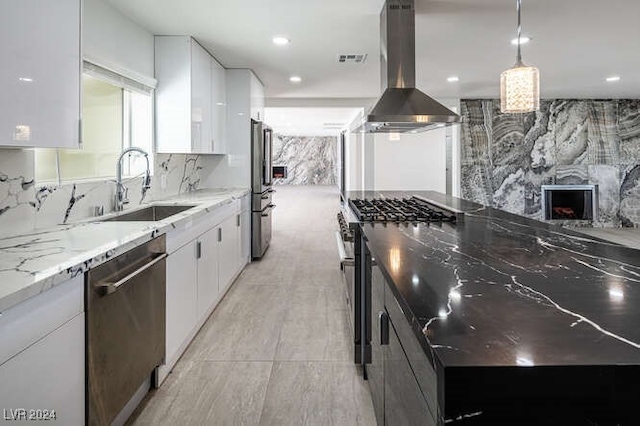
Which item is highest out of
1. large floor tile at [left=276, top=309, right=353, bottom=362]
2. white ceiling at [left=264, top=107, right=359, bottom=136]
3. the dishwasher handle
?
→ white ceiling at [left=264, top=107, right=359, bottom=136]

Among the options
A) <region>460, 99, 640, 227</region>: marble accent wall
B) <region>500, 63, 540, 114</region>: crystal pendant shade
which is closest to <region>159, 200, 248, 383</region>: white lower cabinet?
<region>500, 63, 540, 114</region>: crystal pendant shade

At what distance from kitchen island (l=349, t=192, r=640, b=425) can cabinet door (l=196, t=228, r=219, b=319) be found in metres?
1.83

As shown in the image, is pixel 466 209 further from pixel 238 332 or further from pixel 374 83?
pixel 374 83

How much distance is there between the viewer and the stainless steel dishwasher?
1.70m

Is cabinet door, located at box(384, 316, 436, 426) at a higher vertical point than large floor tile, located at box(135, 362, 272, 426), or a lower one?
higher

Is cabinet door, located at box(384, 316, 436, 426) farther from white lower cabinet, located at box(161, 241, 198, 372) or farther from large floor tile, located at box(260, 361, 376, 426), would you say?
white lower cabinet, located at box(161, 241, 198, 372)

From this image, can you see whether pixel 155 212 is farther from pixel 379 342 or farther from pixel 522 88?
pixel 522 88

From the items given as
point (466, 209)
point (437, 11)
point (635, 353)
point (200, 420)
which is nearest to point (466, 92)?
point (437, 11)

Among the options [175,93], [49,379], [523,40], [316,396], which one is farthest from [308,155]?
[49,379]

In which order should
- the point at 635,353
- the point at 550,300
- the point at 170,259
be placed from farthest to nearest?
1. the point at 170,259
2. the point at 550,300
3. the point at 635,353

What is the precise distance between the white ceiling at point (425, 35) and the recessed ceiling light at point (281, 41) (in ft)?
0.22

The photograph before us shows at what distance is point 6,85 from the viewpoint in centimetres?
166

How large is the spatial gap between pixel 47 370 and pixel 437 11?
3.38m

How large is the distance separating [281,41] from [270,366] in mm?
2991
